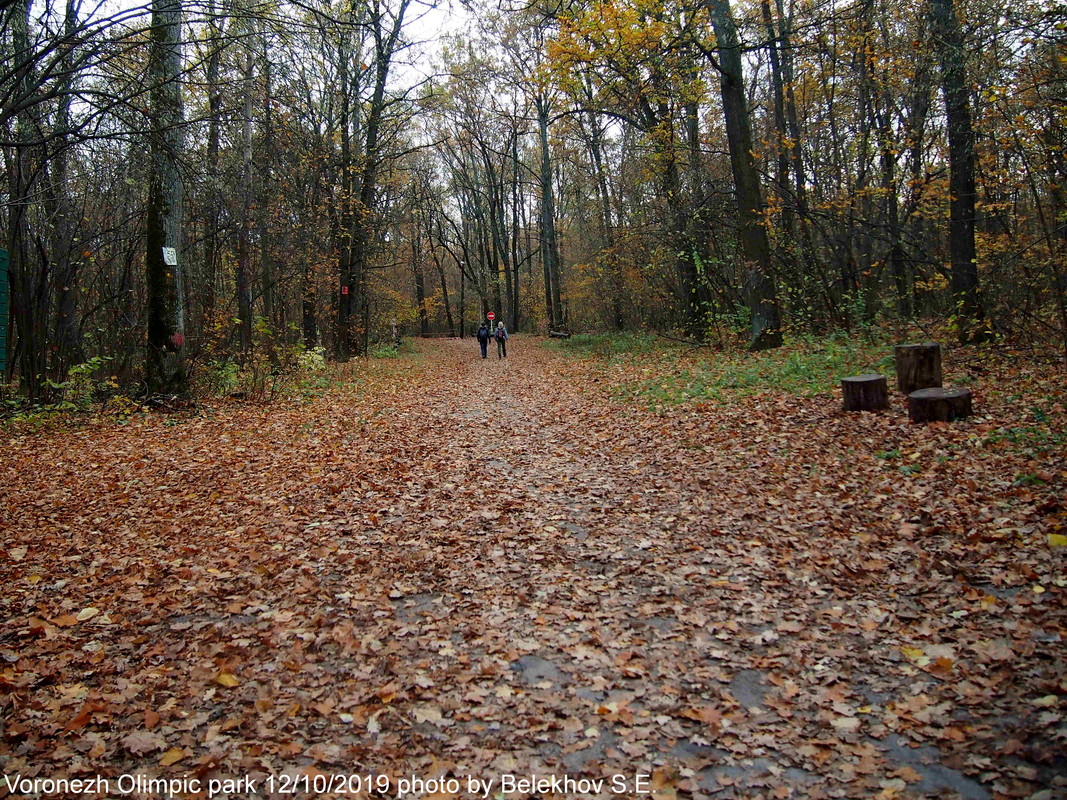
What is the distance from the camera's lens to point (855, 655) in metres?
3.57

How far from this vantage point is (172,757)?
2.97 m

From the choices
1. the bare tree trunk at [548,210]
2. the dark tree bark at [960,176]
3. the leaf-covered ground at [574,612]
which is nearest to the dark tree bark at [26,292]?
the leaf-covered ground at [574,612]

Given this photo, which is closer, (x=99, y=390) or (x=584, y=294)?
(x=99, y=390)

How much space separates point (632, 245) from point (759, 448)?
45.1 feet

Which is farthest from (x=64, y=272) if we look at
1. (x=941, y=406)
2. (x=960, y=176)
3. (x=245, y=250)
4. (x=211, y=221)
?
(x=960, y=176)

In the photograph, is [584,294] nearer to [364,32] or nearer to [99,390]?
[364,32]

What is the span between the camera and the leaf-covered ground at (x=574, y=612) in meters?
2.93

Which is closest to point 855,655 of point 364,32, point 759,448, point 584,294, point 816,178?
point 759,448

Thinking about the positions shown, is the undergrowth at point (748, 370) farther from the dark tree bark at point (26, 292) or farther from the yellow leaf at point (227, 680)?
the dark tree bark at point (26, 292)

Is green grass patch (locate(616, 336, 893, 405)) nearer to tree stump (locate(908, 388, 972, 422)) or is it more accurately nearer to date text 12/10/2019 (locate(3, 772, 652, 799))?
tree stump (locate(908, 388, 972, 422))

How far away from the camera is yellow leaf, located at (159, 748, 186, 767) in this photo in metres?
2.94

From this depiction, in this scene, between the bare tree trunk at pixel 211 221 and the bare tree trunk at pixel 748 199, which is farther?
the bare tree trunk at pixel 748 199

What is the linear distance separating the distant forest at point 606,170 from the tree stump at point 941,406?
233 cm

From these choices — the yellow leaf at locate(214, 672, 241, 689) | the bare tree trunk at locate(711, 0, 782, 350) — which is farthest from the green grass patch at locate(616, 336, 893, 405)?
the yellow leaf at locate(214, 672, 241, 689)
